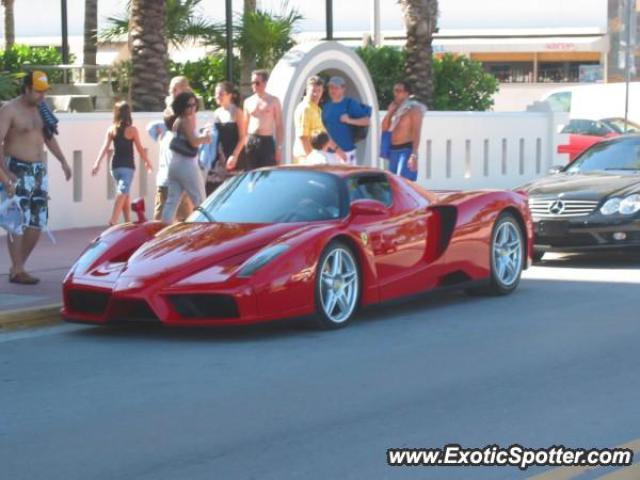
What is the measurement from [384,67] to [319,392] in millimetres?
20561

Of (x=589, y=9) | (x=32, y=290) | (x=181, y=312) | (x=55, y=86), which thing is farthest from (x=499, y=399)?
(x=589, y=9)

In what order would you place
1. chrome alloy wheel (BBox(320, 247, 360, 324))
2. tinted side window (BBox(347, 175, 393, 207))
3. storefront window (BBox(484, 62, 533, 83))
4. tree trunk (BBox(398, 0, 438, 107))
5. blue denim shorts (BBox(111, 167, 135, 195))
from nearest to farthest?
chrome alloy wheel (BBox(320, 247, 360, 324)) < tinted side window (BBox(347, 175, 393, 207)) < blue denim shorts (BBox(111, 167, 135, 195)) < tree trunk (BBox(398, 0, 438, 107)) < storefront window (BBox(484, 62, 533, 83))

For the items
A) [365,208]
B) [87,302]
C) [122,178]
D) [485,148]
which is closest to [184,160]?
[122,178]

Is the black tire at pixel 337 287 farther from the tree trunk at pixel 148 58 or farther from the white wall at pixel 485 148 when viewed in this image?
the white wall at pixel 485 148

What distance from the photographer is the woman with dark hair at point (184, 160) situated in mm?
14531

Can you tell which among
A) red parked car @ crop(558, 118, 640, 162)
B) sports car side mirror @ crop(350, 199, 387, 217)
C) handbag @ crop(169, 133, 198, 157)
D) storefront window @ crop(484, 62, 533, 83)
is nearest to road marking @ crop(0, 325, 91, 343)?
sports car side mirror @ crop(350, 199, 387, 217)

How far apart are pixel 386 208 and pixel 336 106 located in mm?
5921

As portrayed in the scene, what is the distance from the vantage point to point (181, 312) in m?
10.4

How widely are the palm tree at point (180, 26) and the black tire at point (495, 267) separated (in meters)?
16.5

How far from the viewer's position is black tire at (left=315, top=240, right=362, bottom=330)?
1075 cm

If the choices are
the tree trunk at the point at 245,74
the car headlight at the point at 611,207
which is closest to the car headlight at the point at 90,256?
the car headlight at the point at 611,207

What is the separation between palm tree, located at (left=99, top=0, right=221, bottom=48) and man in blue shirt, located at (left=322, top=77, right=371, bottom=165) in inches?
460

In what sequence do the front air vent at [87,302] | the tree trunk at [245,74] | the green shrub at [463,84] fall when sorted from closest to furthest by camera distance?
the front air vent at [87,302] < the green shrub at [463,84] < the tree trunk at [245,74]

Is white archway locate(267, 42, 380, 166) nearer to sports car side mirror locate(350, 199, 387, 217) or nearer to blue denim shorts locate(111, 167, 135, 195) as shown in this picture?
blue denim shorts locate(111, 167, 135, 195)
